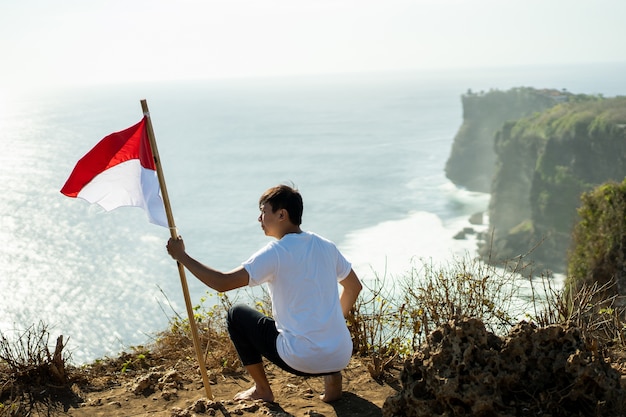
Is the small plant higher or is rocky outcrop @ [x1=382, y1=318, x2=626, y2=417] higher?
rocky outcrop @ [x1=382, y1=318, x2=626, y2=417]

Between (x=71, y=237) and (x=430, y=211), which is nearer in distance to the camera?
(x=71, y=237)

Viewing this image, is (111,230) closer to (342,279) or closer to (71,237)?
(71,237)

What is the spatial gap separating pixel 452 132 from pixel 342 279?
15663 cm

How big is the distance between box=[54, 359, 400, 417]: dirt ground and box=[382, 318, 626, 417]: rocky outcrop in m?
0.78

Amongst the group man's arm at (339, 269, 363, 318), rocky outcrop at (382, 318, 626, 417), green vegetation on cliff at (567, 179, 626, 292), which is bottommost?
green vegetation on cliff at (567, 179, 626, 292)

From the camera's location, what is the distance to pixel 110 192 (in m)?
4.35

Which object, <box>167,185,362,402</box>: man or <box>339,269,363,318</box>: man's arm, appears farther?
<box>339,269,363,318</box>: man's arm

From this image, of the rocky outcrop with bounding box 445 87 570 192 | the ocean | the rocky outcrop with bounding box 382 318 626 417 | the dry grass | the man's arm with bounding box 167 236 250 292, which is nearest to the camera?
the rocky outcrop with bounding box 382 318 626 417

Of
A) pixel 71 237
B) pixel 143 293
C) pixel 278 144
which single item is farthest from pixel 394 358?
pixel 278 144

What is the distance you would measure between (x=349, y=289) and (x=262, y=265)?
74 cm

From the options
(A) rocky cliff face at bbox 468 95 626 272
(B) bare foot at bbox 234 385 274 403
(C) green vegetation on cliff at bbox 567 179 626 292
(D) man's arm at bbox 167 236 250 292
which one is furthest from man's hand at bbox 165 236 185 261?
(A) rocky cliff face at bbox 468 95 626 272

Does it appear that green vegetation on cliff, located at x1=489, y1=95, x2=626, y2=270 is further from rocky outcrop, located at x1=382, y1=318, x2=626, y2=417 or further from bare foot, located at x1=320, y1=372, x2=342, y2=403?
rocky outcrop, located at x1=382, y1=318, x2=626, y2=417

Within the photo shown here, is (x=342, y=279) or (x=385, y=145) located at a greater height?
(x=342, y=279)

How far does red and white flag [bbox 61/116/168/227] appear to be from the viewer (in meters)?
4.25
